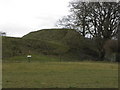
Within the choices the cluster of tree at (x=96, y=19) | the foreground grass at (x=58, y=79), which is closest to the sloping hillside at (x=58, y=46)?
the cluster of tree at (x=96, y=19)

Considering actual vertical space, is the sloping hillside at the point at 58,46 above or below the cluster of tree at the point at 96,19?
below

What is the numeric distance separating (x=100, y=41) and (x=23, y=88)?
35.4 metres

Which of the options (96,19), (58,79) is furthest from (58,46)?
(58,79)

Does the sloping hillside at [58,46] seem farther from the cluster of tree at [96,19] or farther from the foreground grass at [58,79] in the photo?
the foreground grass at [58,79]

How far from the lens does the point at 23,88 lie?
→ 12312 mm

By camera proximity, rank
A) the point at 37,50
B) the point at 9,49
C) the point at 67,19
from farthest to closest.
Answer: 1. the point at 67,19
2. the point at 37,50
3. the point at 9,49

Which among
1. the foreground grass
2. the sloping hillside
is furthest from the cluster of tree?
the foreground grass

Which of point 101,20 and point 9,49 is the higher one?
point 101,20

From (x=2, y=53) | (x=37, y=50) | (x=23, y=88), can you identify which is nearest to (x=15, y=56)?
(x=2, y=53)

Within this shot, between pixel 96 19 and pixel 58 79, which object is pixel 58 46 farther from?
pixel 58 79

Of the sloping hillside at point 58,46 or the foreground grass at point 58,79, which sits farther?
the sloping hillside at point 58,46

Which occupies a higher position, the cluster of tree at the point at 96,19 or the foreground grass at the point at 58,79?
the cluster of tree at the point at 96,19

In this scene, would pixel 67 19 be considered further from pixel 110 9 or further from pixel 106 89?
pixel 106 89

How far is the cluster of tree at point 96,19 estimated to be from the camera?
4775 cm
